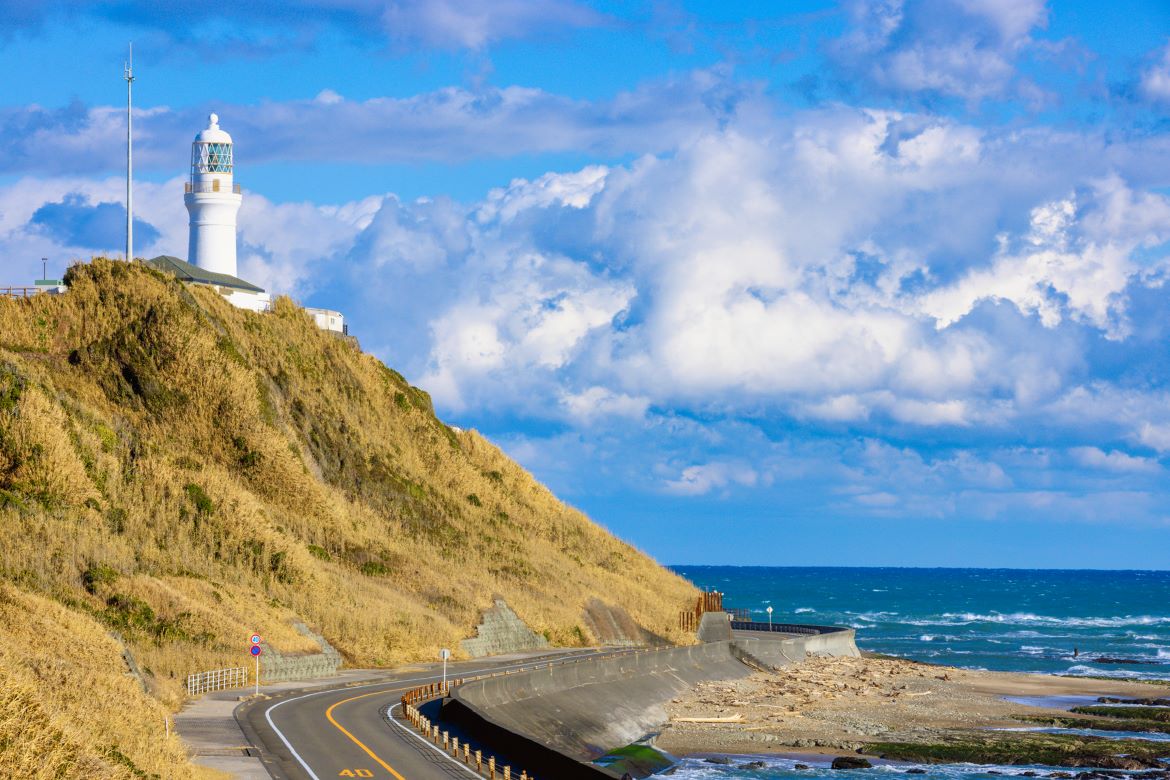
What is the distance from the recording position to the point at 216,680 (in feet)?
173

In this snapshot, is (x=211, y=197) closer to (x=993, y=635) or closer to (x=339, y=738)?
(x=339, y=738)

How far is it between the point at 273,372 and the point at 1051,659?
194 feet

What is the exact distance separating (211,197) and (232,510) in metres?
26.5

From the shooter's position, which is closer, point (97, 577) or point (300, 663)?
point (97, 577)

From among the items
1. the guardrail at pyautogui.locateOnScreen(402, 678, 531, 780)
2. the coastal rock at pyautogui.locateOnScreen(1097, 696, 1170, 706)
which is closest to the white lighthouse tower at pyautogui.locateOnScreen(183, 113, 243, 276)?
the guardrail at pyautogui.locateOnScreen(402, 678, 531, 780)

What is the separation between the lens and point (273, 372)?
294 feet

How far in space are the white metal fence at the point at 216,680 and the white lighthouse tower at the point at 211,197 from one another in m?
43.9

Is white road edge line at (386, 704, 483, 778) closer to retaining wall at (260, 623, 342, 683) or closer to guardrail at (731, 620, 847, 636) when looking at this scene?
retaining wall at (260, 623, 342, 683)

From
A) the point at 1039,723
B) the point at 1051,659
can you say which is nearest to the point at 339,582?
the point at 1039,723

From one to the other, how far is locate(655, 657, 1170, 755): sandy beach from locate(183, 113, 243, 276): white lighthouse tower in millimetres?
42565

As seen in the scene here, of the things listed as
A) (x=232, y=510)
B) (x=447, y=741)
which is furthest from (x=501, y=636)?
(x=447, y=741)

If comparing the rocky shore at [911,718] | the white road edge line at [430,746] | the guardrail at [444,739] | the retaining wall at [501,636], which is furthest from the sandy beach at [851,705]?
the white road edge line at [430,746]

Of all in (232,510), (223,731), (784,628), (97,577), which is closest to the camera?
(223,731)

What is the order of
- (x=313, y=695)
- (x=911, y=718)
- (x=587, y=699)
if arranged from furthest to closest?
(x=911, y=718) → (x=587, y=699) → (x=313, y=695)
